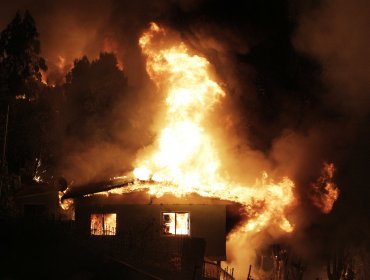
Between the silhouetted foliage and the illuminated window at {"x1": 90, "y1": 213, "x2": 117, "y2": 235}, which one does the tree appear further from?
the illuminated window at {"x1": 90, "y1": 213, "x2": 117, "y2": 235}

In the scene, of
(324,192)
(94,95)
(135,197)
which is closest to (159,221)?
(135,197)

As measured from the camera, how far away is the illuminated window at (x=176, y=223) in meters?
19.9

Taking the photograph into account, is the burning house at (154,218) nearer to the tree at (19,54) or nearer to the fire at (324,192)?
the fire at (324,192)

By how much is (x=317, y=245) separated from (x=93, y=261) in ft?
54.0

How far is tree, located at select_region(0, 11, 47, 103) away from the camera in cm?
2873

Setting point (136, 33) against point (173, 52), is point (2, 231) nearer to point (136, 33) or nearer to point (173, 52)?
point (173, 52)

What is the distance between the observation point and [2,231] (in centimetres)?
1641

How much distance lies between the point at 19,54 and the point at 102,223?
47.5 feet

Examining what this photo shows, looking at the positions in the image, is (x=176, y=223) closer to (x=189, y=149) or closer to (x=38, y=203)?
(x=189, y=149)

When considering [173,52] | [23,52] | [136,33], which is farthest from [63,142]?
[173,52]

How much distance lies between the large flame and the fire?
8.25 feet

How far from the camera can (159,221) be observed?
19.6 metres

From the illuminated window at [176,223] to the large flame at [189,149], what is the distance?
1.03 meters

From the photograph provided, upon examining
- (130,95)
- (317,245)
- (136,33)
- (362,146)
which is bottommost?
(317,245)
